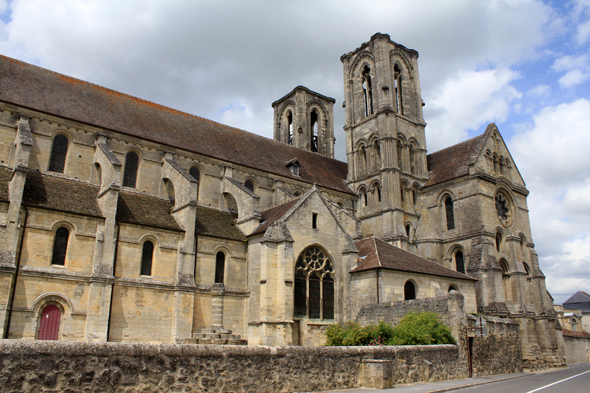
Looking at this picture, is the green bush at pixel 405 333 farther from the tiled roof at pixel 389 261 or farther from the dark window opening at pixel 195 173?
the dark window opening at pixel 195 173

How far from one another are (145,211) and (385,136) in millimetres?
19177

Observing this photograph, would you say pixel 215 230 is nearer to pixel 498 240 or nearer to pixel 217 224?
pixel 217 224

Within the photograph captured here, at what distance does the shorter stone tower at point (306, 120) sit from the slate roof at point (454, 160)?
1061 cm

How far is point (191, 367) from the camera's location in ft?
27.6

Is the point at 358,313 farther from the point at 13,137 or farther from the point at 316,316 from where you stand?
the point at 13,137

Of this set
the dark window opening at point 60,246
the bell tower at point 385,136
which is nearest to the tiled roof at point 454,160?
the bell tower at point 385,136

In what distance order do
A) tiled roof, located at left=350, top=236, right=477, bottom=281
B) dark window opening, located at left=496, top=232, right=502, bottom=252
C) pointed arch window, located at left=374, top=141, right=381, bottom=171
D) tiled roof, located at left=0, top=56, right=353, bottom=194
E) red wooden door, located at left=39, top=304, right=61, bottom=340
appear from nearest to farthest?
red wooden door, located at left=39, top=304, right=61, bottom=340 < tiled roof, located at left=350, top=236, right=477, bottom=281 < tiled roof, located at left=0, top=56, right=353, bottom=194 < dark window opening, located at left=496, top=232, right=502, bottom=252 < pointed arch window, located at left=374, top=141, right=381, bottom=171

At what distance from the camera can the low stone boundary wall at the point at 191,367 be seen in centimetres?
692

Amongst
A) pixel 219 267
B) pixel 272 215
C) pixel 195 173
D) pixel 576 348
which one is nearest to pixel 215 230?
pixel 219 267

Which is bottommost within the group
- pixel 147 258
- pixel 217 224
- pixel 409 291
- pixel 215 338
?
pixel 215 338

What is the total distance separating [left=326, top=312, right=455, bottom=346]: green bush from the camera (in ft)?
52.7

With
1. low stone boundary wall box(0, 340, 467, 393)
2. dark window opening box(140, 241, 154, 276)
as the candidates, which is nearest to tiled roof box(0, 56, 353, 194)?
dark window opening box(140, 241, 154, 276)

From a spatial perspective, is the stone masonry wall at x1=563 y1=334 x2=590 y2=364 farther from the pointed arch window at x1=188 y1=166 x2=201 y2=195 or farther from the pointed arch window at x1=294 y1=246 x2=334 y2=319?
the pointed arch window at x1=188 y1=166 x2=201 y2=195

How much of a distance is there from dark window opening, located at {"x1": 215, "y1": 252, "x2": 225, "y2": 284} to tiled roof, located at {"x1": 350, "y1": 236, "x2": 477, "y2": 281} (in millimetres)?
6261
